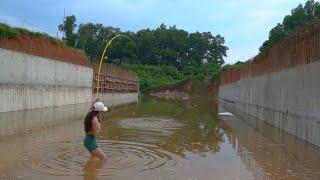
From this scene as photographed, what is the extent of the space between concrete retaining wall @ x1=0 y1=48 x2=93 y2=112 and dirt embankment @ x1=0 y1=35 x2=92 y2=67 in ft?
1.14

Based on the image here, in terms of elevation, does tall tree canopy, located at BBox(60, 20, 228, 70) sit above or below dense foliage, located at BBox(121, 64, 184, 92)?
above

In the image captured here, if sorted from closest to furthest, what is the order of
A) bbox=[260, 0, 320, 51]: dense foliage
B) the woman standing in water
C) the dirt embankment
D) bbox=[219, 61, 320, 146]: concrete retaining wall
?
the woman standing in water < bbox=[219, 61, 320, 146]: concrete retaining wall < the dirt embankment < bbox=[260, 0, 320, 51]: dense foliage

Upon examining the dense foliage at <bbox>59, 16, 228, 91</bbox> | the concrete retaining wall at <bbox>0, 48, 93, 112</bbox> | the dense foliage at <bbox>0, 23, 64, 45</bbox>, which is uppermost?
the dense foliage at <bbox>59, 16, 228, 91</bbox>

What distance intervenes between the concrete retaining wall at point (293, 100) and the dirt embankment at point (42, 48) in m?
13.9

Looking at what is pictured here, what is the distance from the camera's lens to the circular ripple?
10727 mm

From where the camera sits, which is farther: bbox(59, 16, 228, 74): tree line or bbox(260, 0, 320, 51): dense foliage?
bbox(59, 16, 228, 74): tree line

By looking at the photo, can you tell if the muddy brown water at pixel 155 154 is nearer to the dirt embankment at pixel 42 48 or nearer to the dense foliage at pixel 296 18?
the dirt embankment at pixel 42 48

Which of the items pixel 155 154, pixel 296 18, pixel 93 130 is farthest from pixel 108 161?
pixel 296 18

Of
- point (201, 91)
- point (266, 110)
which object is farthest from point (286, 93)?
point (201, 91)

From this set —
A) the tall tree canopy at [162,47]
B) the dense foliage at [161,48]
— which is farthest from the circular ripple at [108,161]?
the tall tree canopy at [162,47]

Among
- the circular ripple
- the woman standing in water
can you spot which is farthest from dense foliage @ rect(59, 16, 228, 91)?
the woman standing in water

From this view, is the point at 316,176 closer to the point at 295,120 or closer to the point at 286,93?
the point at 295,120

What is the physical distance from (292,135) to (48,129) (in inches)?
363

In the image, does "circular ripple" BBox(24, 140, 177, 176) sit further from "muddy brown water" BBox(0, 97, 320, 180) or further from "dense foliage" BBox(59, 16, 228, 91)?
"dense foliage" BBox(59, 16, 228, 91)
